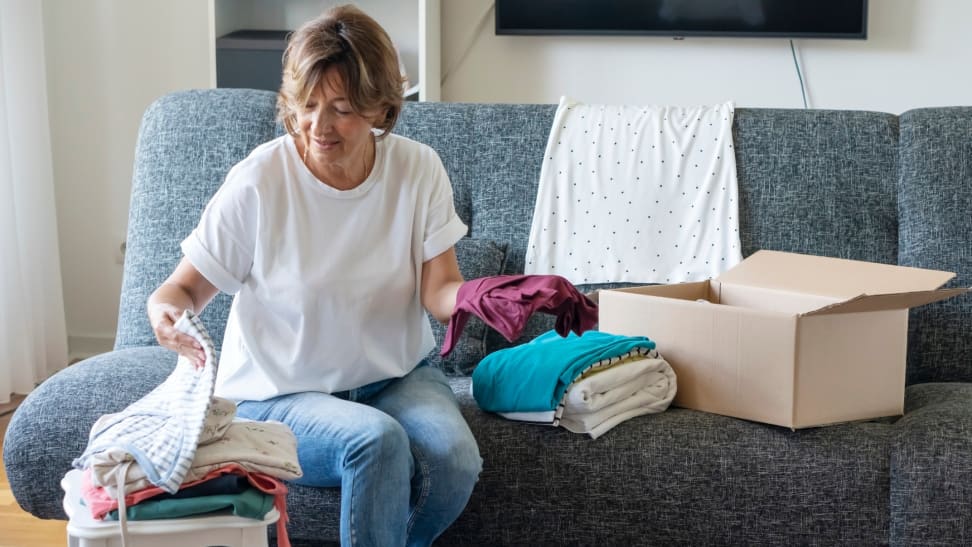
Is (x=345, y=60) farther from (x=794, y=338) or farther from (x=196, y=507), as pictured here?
(x=794, y=338)

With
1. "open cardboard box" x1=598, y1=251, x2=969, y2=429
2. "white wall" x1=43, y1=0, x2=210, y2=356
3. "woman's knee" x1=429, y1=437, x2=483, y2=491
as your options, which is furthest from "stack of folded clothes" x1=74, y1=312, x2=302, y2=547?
"white wall" x1=43, y1=0, x2=210, y2=356

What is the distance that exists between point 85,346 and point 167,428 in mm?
2461

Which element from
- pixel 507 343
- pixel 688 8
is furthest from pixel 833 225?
pixel 688 8

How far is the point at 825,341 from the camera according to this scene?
1839 mm

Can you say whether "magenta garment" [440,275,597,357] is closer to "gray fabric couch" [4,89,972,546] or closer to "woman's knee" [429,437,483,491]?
"woman's knee" [429,437,483,491]

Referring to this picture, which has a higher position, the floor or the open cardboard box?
the open cardboard box

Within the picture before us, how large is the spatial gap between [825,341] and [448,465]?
64cm

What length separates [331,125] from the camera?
67.4 inches

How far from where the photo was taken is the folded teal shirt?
1.84m

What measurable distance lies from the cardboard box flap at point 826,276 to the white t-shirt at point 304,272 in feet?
2.05

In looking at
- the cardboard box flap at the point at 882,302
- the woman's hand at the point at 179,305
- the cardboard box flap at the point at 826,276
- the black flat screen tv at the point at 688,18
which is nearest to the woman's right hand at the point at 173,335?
the woman's hand at the point at 179,305

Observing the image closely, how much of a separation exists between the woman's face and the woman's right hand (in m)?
0.33

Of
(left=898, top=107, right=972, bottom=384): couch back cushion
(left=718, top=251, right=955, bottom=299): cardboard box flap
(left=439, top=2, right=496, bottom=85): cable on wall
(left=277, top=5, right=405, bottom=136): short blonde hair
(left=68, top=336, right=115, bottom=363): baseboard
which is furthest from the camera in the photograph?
(left=68, top=336, right=115, bottom=363): baseboard

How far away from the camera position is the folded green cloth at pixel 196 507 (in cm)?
136
